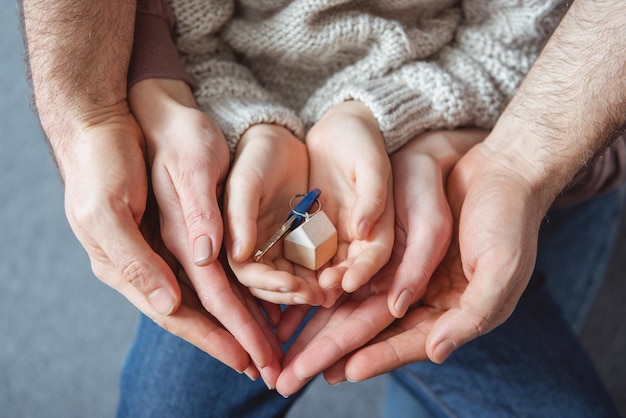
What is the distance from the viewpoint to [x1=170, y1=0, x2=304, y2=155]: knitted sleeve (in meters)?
0.89

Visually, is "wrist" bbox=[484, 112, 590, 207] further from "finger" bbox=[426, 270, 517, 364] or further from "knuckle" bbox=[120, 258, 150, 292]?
"knuckle" bbox=[120, 258, 150, 292]

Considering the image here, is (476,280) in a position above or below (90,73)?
below

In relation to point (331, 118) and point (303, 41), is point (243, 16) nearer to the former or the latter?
point (303, 41)

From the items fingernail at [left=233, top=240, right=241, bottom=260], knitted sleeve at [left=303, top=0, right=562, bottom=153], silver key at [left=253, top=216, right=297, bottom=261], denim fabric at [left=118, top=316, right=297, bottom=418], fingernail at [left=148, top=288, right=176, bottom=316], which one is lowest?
denim fabric at [left=118, top=316, right=297, bottom=418]

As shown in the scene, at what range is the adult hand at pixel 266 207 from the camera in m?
0.74

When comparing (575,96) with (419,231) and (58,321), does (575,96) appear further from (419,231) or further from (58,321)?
(58,321)

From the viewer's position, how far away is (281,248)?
82 centimetres

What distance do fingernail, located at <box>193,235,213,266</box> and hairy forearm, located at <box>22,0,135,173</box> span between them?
239mm

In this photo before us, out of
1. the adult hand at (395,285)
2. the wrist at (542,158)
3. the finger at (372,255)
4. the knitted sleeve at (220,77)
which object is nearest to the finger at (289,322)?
the adult hand at (395,285)

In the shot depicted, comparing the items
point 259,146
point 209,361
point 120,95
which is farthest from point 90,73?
point 209,361

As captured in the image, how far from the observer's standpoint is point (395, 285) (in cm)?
77

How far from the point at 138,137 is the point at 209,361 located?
359mm

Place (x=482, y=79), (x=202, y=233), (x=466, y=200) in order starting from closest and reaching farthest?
(x=202, y=233) → (x=466, y=200) → (x=482, y=79)

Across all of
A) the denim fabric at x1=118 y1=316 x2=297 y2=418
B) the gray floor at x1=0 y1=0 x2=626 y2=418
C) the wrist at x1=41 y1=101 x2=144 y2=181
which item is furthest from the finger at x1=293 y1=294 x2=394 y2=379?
the gray floor at x1=0 y1=0 x2=626 y2=418
